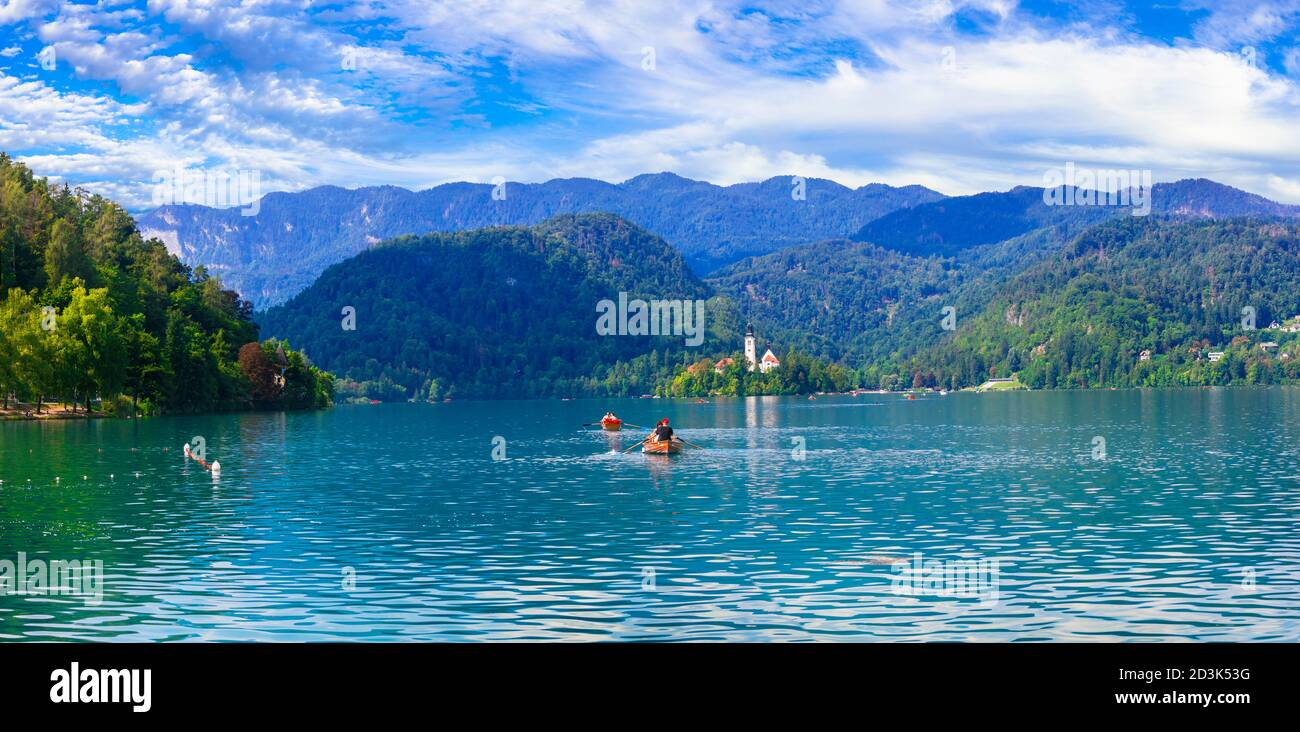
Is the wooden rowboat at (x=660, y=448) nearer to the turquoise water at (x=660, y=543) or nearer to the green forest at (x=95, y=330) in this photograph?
the turquoise water at (x=660, y=543)

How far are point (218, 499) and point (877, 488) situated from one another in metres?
32.6

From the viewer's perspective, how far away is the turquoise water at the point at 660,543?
94.6ft

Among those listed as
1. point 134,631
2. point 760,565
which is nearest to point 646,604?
point 760,565

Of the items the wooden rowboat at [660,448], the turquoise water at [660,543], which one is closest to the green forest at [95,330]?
the turquoise water at [660,543]

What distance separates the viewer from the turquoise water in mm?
28844

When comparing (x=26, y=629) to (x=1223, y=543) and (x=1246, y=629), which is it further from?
(x=1223, y=543)

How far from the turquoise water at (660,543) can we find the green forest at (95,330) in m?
50.3

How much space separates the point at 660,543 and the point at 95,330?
383 feet

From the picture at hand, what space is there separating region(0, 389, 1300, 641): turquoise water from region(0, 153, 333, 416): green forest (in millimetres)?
50268

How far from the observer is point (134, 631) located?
2805 centimetres

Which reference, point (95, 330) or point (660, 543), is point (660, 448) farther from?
point (95, 330)

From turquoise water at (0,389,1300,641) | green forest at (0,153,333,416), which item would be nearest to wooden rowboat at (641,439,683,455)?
turquoise water at (0,389,1300,641)

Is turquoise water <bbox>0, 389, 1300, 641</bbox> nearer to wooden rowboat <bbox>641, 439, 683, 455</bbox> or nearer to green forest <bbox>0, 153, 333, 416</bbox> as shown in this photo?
wooden rowboat <bbox>641, 439, 683, 455</bbox>

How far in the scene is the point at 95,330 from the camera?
5546 inches
